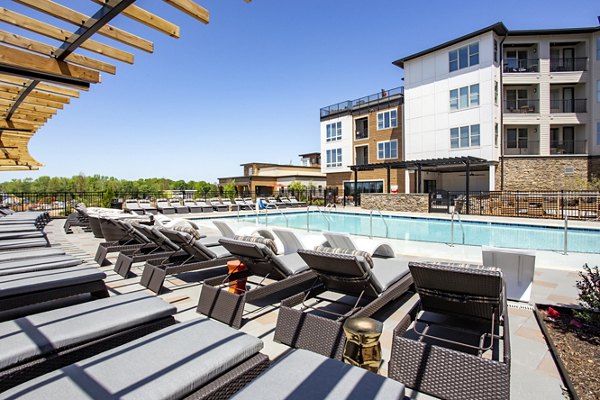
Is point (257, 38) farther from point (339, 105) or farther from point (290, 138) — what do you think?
point (290, 138)

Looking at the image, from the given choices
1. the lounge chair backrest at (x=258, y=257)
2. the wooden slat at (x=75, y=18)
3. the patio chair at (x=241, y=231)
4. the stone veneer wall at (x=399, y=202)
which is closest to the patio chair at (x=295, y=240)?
the patio chair at (x=241, y=231)

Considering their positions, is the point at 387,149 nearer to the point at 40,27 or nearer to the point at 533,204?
the point at 533,204

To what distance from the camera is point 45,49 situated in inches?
135

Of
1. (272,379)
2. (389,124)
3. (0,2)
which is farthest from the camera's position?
(389,124)

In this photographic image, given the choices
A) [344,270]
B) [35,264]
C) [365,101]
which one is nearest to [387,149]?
[365,101]

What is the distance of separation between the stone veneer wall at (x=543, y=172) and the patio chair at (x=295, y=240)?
20.4 metres

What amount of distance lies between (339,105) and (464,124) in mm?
13405

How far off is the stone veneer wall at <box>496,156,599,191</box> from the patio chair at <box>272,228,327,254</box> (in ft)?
66.9

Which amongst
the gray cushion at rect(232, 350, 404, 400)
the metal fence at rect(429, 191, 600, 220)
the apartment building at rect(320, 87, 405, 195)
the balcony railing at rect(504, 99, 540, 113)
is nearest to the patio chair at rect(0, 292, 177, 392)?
the gray cushion at rect(232, 350, 404, 400)

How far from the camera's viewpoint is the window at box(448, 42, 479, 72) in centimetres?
2173

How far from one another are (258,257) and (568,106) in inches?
1090

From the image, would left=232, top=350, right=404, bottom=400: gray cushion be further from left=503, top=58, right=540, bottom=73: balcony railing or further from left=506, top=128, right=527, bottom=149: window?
left=503, top=58, right=540, bottom=73: balcony railing

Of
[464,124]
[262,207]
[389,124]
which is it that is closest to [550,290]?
[262,207]

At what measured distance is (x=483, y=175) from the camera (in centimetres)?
2452
